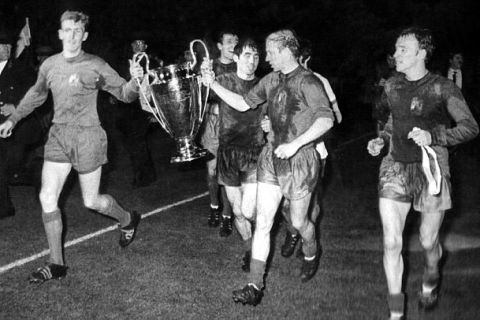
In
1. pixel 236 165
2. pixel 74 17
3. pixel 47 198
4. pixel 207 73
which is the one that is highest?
pixel 74 17

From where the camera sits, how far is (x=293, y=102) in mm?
4555

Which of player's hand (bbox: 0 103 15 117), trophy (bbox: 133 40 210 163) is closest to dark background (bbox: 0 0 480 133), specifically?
player's hand (bbox: 0 103 15 117)

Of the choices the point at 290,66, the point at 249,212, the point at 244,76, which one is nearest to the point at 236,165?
the point at 249,212

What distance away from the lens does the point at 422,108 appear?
13.7 feet

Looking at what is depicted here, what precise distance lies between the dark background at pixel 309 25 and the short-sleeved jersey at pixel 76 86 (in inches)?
160

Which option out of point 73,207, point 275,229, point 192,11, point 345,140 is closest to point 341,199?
point 275,229

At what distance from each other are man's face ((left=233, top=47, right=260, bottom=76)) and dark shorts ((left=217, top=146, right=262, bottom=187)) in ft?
2.40

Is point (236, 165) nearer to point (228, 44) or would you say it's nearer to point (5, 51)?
point (228, 44)

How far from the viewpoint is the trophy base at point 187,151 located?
16.6 feet

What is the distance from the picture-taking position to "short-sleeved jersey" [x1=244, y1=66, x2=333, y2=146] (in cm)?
440

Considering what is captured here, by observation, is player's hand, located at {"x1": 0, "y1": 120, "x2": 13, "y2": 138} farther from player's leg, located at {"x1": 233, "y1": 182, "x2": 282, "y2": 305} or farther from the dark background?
the dark background

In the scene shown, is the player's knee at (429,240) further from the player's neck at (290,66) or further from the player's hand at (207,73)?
the player's hand at (207,73)

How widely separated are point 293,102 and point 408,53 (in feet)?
3.01

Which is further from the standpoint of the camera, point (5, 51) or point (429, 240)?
point (5, 51)
